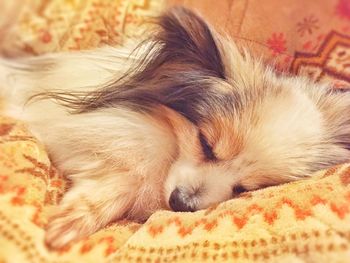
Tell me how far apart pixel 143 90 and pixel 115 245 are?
0.55m

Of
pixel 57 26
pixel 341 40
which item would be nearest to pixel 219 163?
pixel 341 40

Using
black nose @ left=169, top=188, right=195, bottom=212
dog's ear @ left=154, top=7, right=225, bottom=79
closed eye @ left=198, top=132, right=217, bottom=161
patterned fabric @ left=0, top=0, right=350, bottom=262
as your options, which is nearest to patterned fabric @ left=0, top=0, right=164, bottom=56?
patterned fabric @ left=0, top=0, right=350, bottom=262

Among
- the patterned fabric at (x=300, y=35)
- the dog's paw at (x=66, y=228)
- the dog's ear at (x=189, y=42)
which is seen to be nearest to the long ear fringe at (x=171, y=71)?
the dog's ear at (x=189, y=42)

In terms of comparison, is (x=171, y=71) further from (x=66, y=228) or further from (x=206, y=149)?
(x=66, y=228)

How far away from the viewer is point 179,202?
4.67 feet

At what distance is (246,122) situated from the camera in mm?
1471

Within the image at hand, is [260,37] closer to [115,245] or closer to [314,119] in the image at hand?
[314,119]

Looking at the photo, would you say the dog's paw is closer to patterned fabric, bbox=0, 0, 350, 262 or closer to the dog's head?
patterned fabric, bbox=0, 0, 350, 262

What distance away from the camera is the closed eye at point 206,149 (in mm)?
1505

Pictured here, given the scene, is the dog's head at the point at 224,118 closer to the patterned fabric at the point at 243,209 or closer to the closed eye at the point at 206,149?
the closed eye at the point at 206,149

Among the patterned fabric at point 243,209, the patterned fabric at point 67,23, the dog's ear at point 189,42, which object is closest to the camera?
the patterned fabric at point 243,209

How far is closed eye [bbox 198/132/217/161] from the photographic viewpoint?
4.94 feet

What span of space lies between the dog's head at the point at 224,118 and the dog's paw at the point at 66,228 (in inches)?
9.8

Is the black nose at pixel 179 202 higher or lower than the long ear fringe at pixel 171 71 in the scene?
lower
